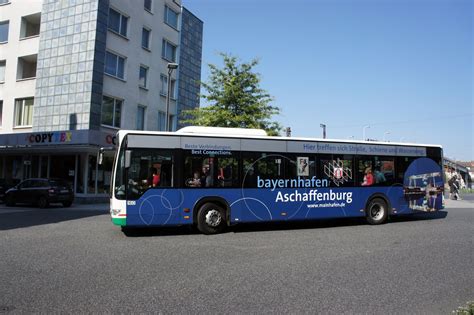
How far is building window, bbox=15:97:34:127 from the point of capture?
92.3 feet

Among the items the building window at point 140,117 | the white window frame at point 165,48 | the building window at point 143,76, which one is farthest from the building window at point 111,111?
the white window frame at point 165,48

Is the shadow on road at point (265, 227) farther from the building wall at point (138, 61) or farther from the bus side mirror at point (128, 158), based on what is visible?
the building wall at point (138, 61)

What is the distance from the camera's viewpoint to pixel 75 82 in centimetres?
2534

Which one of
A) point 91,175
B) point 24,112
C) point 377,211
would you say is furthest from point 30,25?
point 377,211

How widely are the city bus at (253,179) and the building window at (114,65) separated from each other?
1706 cm

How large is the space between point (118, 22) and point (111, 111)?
623 centimetres

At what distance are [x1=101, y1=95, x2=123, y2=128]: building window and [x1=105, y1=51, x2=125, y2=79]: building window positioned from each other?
1.78 m

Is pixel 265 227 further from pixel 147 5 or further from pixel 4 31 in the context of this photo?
pixel 4 31

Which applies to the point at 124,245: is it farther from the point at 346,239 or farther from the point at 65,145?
the point at 65,145

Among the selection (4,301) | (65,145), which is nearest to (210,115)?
(65,145)

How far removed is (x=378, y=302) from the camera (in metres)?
5.27

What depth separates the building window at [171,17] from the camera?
32750mm

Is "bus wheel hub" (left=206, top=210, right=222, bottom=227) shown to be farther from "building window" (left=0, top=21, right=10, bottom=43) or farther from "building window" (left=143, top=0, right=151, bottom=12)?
"building window" (left=0, top=21, right=10, bottom=43)

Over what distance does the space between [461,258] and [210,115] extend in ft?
57.8
